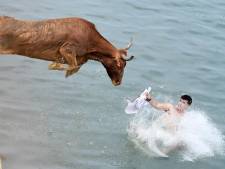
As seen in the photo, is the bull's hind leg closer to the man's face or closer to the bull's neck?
the bull's neck

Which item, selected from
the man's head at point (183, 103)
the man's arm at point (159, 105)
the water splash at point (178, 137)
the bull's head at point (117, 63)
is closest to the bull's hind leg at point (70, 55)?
the bull's head at point (117, 63)

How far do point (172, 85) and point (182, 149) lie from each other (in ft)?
10.0

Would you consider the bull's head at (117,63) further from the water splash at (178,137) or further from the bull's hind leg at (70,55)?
the water splash at (178,137)

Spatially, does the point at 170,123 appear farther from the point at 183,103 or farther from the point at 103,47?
the point at 103,47

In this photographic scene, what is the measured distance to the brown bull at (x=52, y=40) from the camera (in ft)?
21.0

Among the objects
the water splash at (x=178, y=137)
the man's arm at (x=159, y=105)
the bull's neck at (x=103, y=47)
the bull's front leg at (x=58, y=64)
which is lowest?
the water splash at (x=178, y=137)

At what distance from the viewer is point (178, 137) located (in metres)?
12.3

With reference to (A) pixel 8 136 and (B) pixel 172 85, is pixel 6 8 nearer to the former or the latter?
(B) pixel 172 85

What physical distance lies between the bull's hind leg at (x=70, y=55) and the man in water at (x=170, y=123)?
A: 18.0 feet

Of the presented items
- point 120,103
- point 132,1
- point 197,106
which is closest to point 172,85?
point 197,106

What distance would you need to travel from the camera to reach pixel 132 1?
842 inches

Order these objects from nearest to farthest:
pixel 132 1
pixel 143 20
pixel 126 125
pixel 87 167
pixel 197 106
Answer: pixel 87 167
pixel 126 125
pixel 197 106
pixel 143 20
pixel 132 1

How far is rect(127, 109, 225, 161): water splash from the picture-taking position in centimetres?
1204

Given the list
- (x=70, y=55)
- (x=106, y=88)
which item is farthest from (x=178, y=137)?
(x=70, y=55)
